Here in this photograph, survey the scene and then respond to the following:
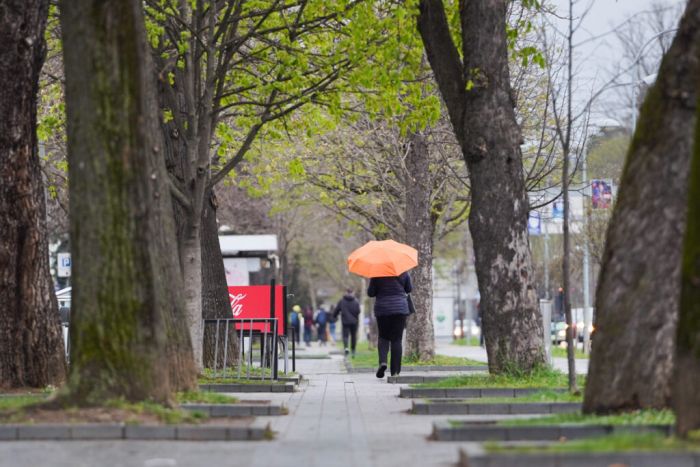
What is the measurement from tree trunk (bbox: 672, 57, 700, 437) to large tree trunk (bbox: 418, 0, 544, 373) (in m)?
6.85

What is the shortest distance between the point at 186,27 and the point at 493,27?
407 cm

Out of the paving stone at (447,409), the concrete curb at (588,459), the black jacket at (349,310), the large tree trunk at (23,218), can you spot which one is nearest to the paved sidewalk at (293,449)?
the paving stone at (447,409)

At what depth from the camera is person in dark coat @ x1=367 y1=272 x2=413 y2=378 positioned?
20.4 metres

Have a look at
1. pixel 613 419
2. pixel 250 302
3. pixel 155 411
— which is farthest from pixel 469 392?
pixel 250 302

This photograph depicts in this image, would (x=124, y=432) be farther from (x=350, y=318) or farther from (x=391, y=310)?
(x=350, y=318)

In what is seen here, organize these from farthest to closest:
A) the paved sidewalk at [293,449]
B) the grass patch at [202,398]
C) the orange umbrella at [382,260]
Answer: the orange umbrella at [382,260]
the grass patch at [202,398]
the paved sidewalk at [293,449]

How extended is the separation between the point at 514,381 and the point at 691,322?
6711mm

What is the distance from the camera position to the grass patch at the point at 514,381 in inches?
600

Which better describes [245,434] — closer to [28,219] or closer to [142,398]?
[142,398]

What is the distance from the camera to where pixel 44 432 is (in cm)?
1064

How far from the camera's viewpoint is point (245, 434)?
10867 millimetres

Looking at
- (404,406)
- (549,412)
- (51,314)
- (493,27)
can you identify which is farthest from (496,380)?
(51,314)

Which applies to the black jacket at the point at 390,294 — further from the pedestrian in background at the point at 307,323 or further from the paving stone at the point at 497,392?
the pedestrian in background at the point at 307,323

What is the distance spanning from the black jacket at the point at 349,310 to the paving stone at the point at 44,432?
2787 cm
